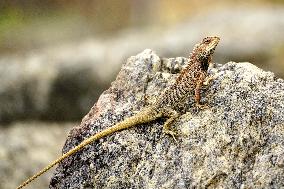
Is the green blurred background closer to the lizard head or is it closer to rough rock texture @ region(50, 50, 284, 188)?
rough rock texture @ region(50, 50, 284, 188)

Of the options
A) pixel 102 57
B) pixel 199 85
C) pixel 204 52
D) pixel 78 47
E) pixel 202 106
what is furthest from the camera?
pixel 78 47

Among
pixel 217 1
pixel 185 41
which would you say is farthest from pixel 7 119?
pixel 217 1

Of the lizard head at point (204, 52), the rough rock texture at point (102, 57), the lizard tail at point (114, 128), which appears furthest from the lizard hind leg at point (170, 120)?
the rough rock texture at point (102, 57)

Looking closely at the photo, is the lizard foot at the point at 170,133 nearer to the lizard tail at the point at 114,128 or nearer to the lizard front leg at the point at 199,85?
the lizard tail at the point at 114,128

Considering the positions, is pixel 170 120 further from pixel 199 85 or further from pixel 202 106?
pixel 199 85

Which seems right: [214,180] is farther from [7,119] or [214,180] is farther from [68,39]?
[68,39]

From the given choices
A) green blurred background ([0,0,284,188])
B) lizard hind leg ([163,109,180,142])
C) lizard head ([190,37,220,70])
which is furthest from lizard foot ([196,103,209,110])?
green blurred background ([0,0,284,188])

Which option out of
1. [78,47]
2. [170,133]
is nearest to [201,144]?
[170,133]
